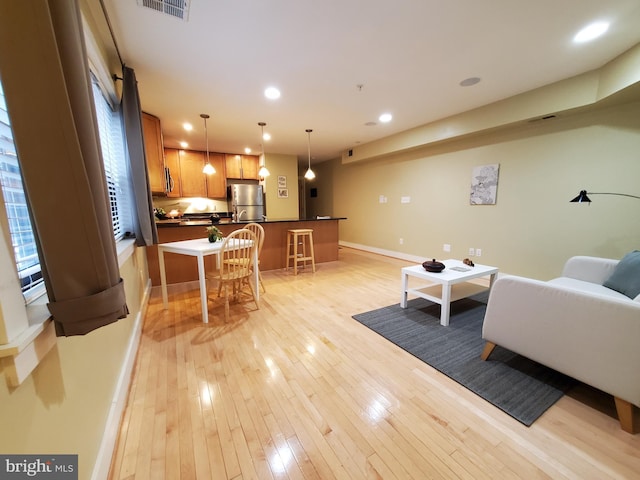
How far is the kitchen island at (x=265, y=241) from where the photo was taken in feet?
11.4

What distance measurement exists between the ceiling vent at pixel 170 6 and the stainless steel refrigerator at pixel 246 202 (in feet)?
14.1

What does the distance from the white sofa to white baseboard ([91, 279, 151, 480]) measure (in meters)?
2.29

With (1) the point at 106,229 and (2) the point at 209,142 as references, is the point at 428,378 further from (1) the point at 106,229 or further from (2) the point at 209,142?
(2) the point at 209,142

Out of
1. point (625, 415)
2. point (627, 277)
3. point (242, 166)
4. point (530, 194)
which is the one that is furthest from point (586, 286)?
point (242, 166)

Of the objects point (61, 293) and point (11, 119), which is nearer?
point (11, 119)

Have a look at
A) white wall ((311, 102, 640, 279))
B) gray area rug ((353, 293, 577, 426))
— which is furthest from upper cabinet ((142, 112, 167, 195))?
white wall ((311, 102, 640, 279))

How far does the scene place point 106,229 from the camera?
0.85 meters

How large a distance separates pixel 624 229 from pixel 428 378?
9.98ft

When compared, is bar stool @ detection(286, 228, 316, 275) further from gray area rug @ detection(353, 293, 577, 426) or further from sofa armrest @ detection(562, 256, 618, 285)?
sofa armrest @ detection(562, 256, 618, 285)

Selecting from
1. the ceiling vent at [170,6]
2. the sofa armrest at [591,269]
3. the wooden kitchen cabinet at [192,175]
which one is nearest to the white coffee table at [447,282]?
the sofa armrest at [591,269]

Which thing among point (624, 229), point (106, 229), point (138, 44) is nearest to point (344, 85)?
point (138, 44)

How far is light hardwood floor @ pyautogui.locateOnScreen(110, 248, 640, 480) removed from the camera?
114 cm

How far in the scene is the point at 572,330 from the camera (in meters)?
1.40

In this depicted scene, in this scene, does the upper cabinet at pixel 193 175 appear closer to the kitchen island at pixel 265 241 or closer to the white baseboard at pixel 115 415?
the kitchen island at pixel 265 241
